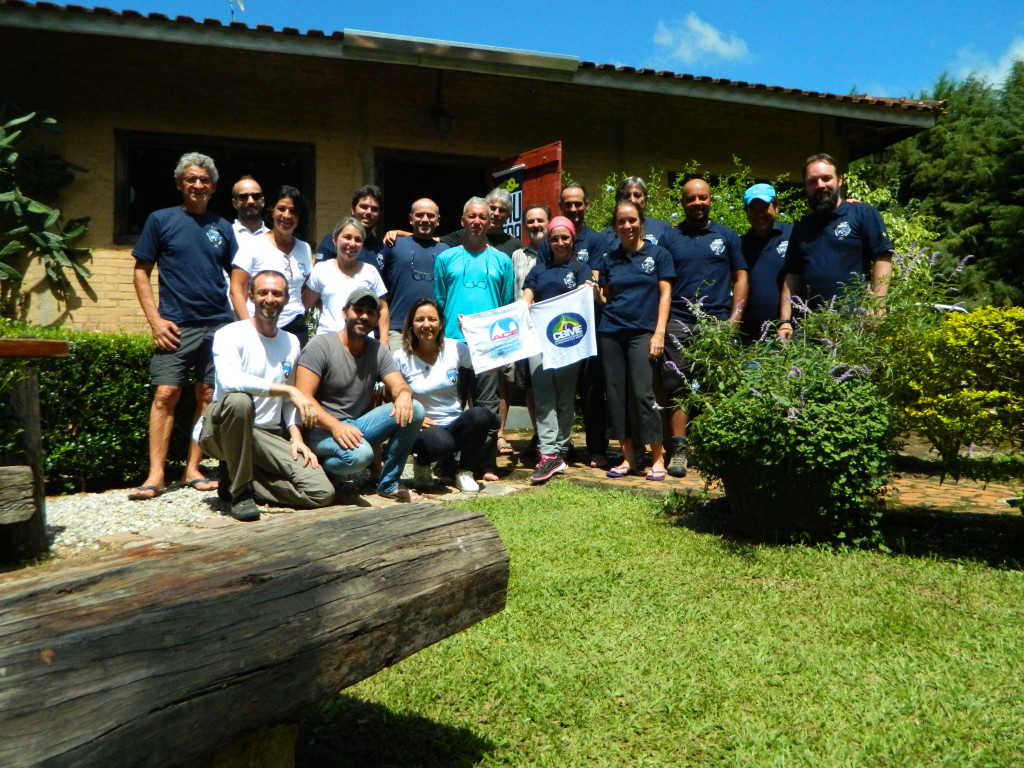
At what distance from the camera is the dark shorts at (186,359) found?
6.39m

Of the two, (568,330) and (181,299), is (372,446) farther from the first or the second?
(568,330)

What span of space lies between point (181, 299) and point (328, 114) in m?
4.93

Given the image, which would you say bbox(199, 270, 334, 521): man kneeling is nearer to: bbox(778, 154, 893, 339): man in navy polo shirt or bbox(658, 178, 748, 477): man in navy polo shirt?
bbox(658, 178, 748, 477): man in navy polo shirt

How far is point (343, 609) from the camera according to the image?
238 cm

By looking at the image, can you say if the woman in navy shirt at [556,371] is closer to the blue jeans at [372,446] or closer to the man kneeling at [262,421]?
the blue jeans at [372,446]

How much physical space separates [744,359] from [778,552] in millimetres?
1092

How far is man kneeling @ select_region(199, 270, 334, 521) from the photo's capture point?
573 cm

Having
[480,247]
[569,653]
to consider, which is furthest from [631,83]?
[569,653]

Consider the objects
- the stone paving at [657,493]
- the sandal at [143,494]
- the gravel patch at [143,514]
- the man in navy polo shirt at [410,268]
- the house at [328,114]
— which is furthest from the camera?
the house at [328,114]

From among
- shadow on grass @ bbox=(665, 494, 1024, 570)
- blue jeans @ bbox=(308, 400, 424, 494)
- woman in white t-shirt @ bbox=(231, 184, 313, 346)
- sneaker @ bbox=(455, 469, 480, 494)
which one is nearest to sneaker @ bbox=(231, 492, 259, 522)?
blue jeans @ bbox=(308, 400, 424, 494)

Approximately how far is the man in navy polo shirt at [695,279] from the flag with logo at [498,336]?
1071 millimetres

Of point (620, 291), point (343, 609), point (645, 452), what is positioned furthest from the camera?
point (645, 452)

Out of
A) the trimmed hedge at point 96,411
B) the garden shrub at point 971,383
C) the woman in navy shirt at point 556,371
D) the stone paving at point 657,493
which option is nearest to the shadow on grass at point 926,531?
the stone paving at point 657,493

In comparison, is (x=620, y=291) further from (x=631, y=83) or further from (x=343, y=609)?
(x=343, y=609)
